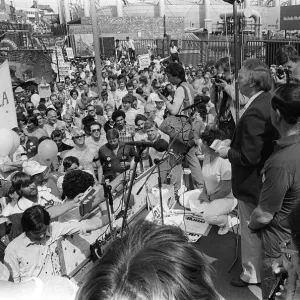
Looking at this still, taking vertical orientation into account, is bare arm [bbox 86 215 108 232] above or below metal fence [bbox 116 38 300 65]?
below

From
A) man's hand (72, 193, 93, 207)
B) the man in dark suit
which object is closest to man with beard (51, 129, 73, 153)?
man's hand (72, 193, 93, 207)

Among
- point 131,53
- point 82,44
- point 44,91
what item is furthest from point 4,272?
point 82,44

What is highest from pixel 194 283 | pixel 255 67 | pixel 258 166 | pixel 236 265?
pixel 255 67

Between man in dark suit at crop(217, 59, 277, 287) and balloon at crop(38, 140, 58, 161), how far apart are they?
3.14 meters

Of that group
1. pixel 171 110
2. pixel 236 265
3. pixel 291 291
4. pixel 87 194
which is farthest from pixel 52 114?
pixel 291 291

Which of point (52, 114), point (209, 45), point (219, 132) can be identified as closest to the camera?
point (219, 132)

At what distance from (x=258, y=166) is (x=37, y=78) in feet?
44.1

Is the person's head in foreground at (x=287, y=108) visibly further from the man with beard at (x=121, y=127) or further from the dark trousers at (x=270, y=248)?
the man with beard at (x=121, y=127)

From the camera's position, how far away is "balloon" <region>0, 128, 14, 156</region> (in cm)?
527

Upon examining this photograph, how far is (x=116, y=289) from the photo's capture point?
0.92 metres

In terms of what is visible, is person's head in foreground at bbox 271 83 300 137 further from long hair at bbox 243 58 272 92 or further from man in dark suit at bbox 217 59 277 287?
long hair at bbox 243 58 272 92

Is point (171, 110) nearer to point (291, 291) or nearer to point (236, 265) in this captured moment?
point (236, 265)

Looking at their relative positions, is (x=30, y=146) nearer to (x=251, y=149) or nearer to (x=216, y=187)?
(x=216, y=187)

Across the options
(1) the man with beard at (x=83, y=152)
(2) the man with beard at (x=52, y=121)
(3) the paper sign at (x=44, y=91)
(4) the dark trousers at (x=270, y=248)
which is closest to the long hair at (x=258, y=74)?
(4) the dark trousers at (x=270, y=248)
